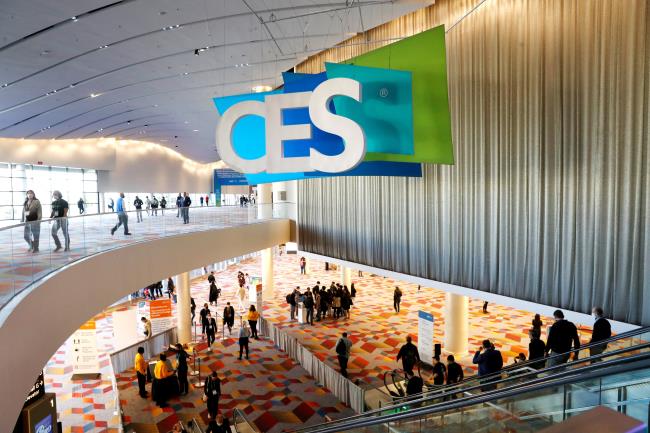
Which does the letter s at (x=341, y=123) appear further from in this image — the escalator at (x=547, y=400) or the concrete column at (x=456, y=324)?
the concrete column at (x=456, y=324)

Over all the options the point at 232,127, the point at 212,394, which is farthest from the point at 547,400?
the point at 212,394

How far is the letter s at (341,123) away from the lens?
663cm

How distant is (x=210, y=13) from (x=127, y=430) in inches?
422

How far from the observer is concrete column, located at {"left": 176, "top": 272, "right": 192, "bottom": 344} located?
715 inches

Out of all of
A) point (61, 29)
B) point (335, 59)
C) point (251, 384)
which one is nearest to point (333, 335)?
point (251, 384)

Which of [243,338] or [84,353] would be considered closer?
[84,353]

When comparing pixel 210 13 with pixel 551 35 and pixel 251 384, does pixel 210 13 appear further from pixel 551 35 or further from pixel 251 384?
pixel 251 384

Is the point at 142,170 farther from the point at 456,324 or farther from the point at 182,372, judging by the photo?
the point at 456,324

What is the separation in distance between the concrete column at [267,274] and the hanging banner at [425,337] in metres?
13.4

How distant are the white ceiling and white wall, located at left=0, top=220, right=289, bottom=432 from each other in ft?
20.1

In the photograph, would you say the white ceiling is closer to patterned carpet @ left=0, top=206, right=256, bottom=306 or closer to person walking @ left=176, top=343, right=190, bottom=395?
patterned carpet @ left=0, top=206, right=256, bottom=306

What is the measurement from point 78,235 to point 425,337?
9.92m

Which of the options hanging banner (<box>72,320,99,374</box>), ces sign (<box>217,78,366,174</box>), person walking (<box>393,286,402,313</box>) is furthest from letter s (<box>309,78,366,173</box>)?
person walking (<box>393,286,402,313</box>)

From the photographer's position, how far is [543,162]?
10.5 metres
